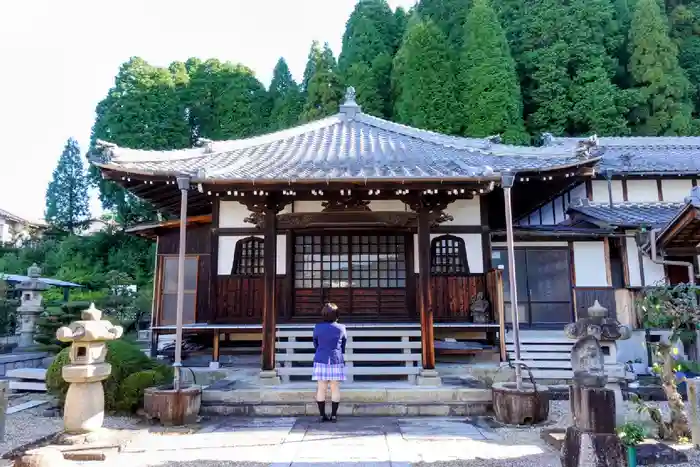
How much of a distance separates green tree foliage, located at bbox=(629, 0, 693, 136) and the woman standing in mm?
Result: 22931

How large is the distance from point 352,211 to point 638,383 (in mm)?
6703

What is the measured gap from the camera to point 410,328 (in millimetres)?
9320

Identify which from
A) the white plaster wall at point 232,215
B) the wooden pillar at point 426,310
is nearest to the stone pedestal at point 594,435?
the wooden pillar at point 426,310

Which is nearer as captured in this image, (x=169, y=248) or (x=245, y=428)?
(x=245, y=428)

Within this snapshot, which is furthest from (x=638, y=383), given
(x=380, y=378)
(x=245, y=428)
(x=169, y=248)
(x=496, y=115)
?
(x=496, y=115)

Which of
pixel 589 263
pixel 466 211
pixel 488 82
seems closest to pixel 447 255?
pixel 466 211

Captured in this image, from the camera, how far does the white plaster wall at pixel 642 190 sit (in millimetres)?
15805

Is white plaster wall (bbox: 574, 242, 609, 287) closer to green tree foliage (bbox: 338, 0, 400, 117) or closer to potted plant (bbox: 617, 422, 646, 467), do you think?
potted plant (bbox: 617, 422, 646, 467)

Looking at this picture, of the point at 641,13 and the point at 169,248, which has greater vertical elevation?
the point at 641,13

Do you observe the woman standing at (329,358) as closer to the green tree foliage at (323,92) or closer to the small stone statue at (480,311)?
the small stone statue at (480,311)

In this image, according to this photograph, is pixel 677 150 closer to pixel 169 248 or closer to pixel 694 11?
pixel 694 11

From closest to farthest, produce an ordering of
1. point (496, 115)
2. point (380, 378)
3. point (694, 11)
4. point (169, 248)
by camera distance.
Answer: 1. point (380, 378)
2. point (169, 248)
3. point (496, 115)
4. point (694, 11)

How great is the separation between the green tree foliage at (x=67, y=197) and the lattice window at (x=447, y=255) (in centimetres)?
3372

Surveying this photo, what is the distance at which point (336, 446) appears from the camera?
5746 millimetres
